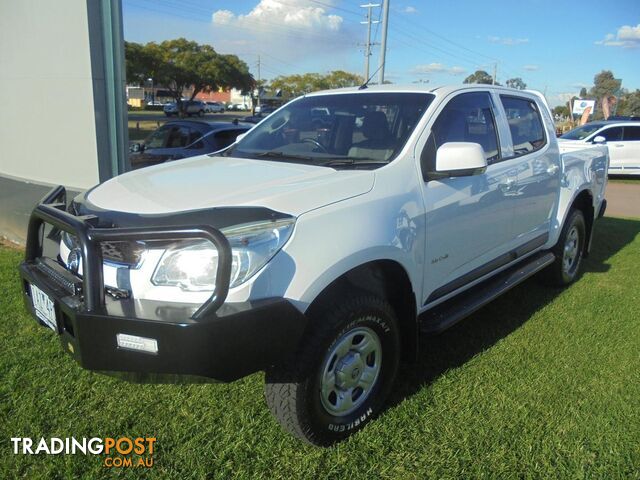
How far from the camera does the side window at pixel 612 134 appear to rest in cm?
1617

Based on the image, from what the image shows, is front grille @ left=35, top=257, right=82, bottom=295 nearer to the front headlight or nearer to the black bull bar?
the black bull bar

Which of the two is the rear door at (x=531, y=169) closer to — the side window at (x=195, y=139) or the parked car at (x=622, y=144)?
the side window at (x=195, y=139)

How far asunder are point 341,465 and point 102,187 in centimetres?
200

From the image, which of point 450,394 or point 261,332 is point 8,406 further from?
point 450,394

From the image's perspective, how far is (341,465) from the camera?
8.59 feet

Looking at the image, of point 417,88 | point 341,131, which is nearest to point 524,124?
point 417,88

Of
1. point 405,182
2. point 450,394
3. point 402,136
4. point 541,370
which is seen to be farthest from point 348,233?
point 541,370

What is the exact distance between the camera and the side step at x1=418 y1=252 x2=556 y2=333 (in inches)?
129

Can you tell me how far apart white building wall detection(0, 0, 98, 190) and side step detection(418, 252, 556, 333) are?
4.24m

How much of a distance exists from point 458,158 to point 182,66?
45857mm

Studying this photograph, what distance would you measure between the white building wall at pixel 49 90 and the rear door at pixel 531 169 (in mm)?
4360

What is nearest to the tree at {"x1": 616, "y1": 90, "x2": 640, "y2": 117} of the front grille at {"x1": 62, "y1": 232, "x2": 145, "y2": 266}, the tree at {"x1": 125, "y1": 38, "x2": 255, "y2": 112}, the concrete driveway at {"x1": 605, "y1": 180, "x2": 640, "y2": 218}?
the tree at {"x1": 125, "y1": 38, "x2": 255, "y2": 112}

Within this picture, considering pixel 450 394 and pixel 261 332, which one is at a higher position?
pixel 261 332

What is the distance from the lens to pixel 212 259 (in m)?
2.22
